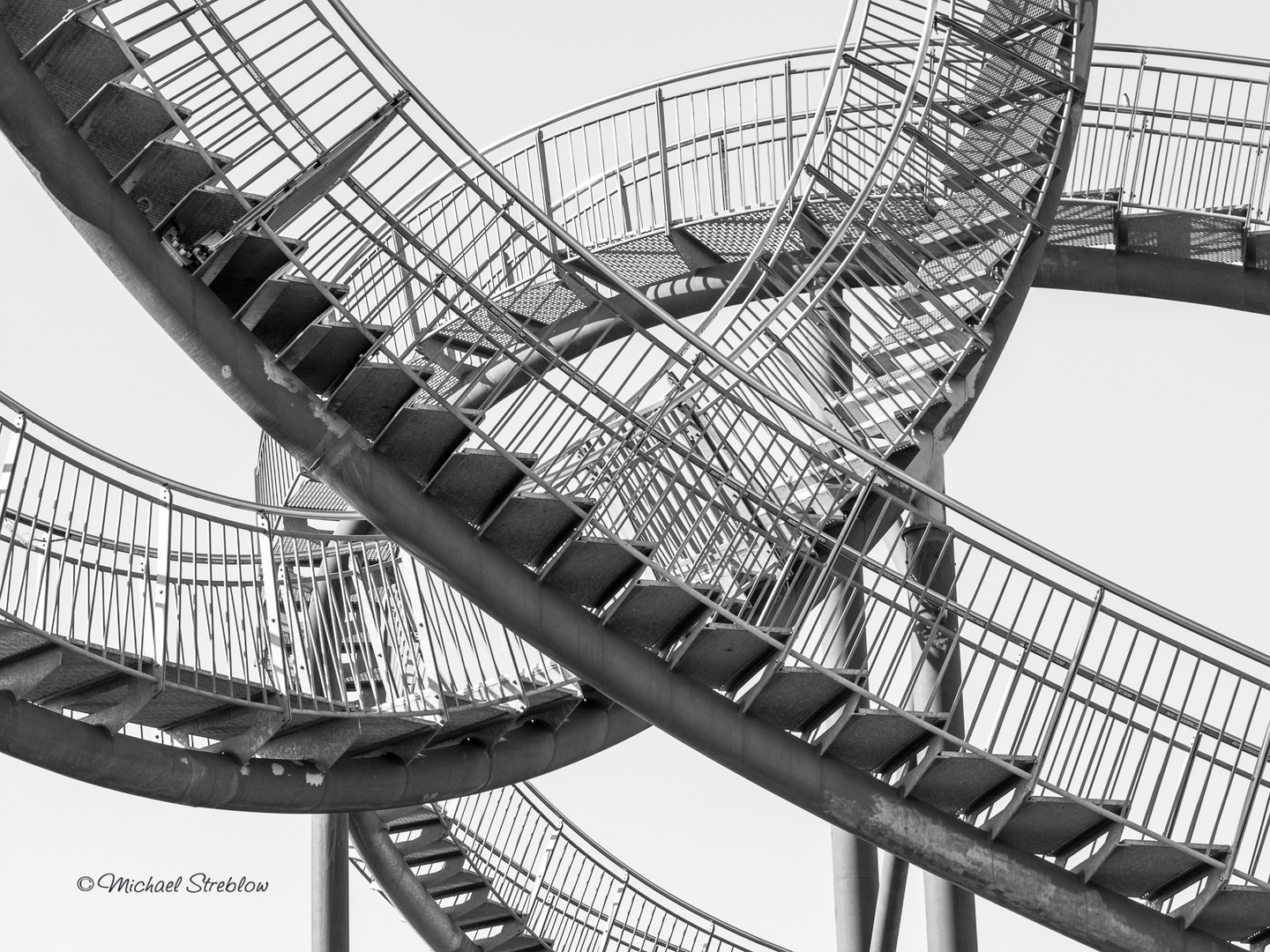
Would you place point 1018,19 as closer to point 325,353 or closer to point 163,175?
point 325,353

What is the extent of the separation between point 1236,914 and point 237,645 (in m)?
6.25

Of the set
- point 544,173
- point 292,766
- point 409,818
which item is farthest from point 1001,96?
point 409,818

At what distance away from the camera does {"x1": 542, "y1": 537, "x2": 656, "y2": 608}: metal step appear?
8.91 m

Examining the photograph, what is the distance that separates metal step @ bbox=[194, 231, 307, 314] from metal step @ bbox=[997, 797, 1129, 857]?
486 centimetres

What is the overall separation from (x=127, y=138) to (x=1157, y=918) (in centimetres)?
703

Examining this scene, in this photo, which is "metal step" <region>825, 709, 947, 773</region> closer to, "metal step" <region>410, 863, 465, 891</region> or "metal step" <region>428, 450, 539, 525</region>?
"metal step" <region>428, 450, 539, 525</region>

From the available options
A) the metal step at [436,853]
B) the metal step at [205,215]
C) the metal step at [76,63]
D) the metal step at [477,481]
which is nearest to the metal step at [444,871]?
the metal step at [436,853]

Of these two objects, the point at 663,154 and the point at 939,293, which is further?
the point at 663,154

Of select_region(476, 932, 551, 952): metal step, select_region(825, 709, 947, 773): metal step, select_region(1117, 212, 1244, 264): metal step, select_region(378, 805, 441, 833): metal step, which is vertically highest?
select_region(1117, 212, 1244, 264): metal step

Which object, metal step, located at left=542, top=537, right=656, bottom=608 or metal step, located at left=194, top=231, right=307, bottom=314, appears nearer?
metal step, located at left=194, top=231, right=307, bottom=314

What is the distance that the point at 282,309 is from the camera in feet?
27.5

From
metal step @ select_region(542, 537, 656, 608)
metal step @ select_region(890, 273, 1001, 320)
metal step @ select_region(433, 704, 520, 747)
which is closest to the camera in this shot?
metal step @ select_region(542, 537, 656, 608)

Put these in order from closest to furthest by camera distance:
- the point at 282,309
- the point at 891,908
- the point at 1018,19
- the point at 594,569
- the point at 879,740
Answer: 1. the point at 282,309
2. the point at 594,569
3. the point at 879,740
4. the point at 891,908
5. the point at 1018,19

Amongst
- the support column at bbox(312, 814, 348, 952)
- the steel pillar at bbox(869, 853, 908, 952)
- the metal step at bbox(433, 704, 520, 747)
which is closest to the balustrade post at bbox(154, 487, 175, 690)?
the metal step at bbox(433, 704, 520, 747)
